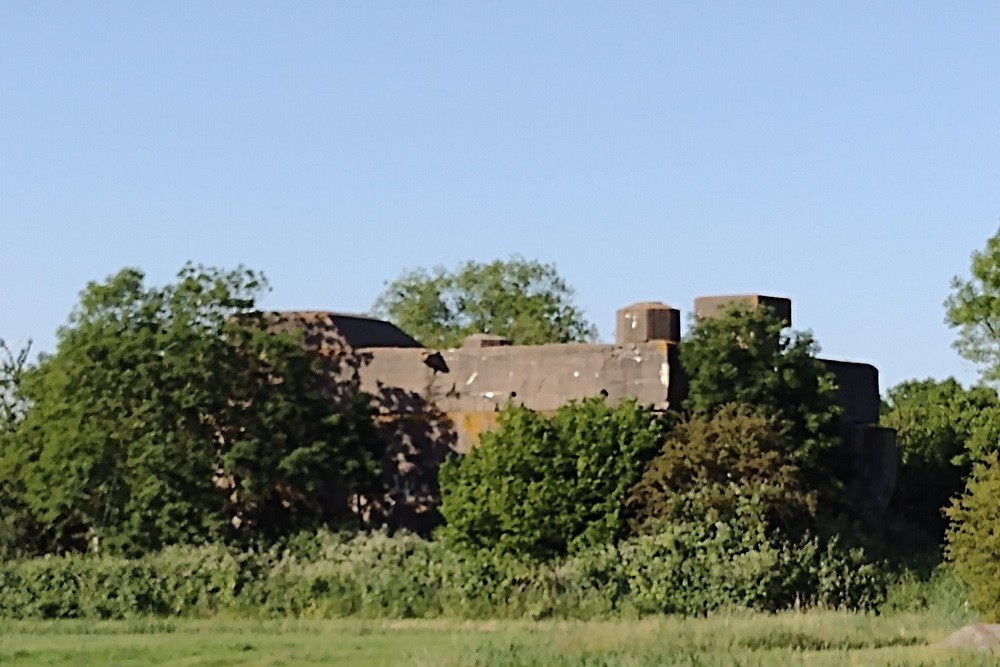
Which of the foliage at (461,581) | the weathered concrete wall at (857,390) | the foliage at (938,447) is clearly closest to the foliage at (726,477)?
the foliage at (461,581)

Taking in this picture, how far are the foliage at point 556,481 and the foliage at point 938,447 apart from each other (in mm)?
9290

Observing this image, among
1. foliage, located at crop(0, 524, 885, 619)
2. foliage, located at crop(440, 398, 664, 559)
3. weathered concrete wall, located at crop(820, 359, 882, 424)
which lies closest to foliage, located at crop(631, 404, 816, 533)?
foliage, located at crop(0, 524, 885, 619)

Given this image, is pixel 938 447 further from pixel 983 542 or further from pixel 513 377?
pixel 983 542

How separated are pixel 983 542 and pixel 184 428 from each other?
1801 centimetres

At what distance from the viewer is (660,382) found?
130ft

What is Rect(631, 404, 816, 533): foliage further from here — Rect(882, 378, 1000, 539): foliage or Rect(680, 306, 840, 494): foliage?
Rect(882, 378, 1000, 539): foliage

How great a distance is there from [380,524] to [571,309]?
35726 millimetres

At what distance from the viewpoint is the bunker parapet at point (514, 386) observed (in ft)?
132

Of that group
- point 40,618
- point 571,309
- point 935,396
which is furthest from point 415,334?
point 40,618

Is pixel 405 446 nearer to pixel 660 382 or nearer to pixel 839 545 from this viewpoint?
pixel 660 382

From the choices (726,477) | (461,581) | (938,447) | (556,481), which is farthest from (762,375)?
(938,447)

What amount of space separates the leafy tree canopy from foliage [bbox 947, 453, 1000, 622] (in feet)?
21.2

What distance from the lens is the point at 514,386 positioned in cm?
4181

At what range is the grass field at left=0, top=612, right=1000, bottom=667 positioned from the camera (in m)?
26.4
